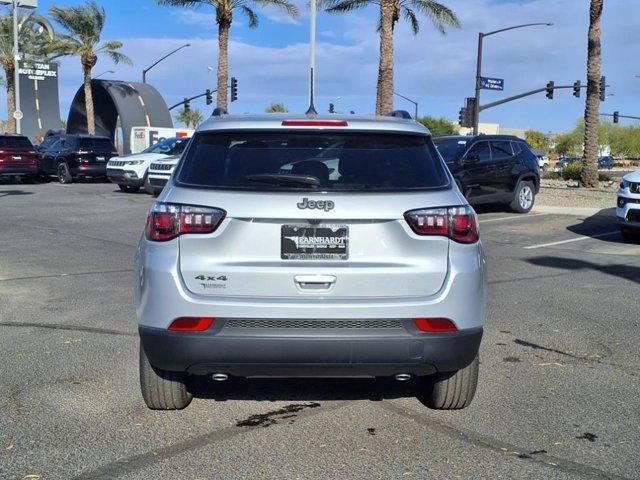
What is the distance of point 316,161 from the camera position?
Answer: 169 inches

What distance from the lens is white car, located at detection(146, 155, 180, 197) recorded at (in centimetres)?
2148

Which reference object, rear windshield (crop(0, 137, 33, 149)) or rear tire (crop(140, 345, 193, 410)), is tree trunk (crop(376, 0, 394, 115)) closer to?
rear windshield (crop(0, 137, 33, 149))

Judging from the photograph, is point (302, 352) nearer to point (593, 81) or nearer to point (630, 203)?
point (630, 203)

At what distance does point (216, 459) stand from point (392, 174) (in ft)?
5.86

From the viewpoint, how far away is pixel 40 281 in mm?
9344

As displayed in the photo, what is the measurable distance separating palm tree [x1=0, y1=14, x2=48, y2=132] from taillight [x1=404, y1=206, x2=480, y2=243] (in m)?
49.3

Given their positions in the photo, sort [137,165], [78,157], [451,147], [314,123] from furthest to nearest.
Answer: [78,157], [137,165], [451,147], [314,123]

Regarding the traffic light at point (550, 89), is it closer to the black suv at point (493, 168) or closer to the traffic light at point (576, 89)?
the traffic light at point (576, 89)

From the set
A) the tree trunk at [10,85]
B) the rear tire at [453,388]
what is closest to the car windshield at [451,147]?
the rear tire at [453,388]

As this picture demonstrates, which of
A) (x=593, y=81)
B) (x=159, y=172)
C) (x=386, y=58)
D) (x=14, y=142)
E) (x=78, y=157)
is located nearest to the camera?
(x=159, y=172)

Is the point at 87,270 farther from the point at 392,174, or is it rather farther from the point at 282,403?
the point at 392,174

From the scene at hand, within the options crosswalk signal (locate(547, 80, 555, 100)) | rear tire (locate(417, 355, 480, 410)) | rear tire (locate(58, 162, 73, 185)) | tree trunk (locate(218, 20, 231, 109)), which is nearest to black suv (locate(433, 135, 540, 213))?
rear tire (locate(417, 355, 480, 410))

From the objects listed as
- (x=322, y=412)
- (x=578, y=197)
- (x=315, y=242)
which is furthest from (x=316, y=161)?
(x=578, y=197)

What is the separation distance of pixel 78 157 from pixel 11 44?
2755 cm
